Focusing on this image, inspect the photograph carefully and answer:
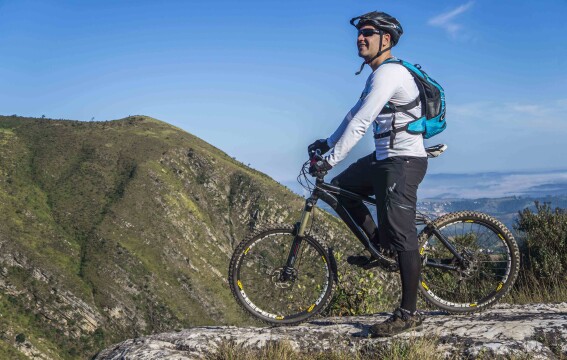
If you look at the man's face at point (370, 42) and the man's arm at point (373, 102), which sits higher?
the man's face at point (370, 42)

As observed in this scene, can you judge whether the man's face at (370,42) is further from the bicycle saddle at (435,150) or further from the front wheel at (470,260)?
the front wheel at (470,260)

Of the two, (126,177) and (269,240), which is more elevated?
(126,177)

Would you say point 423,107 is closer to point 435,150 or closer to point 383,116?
point 383,116

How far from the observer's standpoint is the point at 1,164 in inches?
5773

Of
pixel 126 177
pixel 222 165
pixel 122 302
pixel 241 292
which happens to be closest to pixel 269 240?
pixel 241 292

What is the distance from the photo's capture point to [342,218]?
637 centimetres

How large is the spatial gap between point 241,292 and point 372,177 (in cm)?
209

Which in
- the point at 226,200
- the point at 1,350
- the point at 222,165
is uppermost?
the point at 222,165

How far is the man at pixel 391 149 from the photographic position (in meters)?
5.52

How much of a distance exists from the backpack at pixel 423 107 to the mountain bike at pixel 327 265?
571 mm

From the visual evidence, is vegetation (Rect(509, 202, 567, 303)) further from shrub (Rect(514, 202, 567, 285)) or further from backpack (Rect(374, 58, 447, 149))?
backpack (Rect(374, 58, 447, 149))

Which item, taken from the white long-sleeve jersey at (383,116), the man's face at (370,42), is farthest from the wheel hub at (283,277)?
the man's face at (370,42)

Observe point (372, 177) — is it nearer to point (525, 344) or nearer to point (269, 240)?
point (269, 240)

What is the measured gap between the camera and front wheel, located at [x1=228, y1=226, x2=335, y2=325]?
6445 mm
